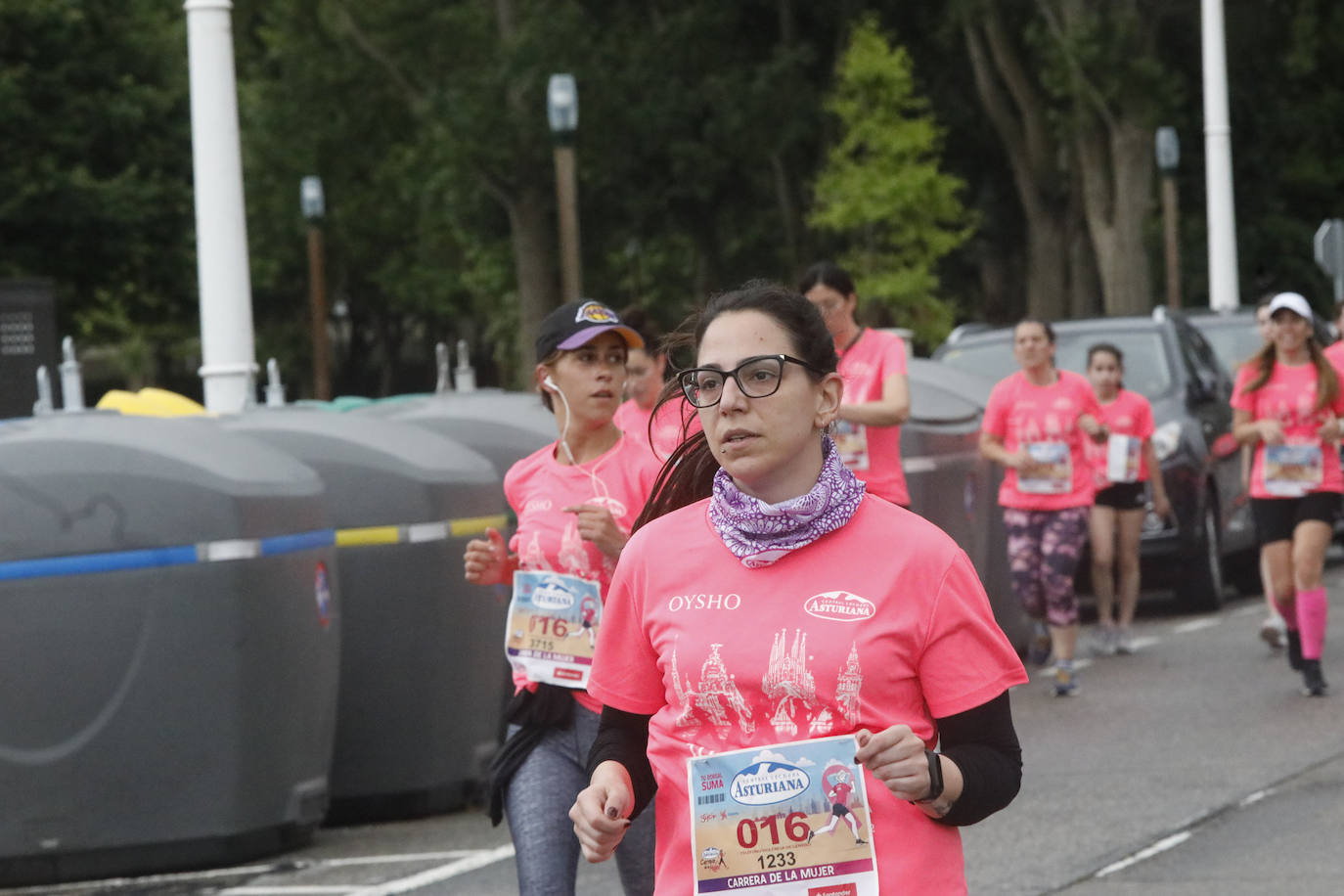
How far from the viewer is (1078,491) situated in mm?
11836

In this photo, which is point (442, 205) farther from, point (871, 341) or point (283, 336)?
point (871, 341)

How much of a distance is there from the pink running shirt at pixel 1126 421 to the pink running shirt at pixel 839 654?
10.1 meters

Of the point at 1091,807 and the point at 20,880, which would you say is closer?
the point at 20,880

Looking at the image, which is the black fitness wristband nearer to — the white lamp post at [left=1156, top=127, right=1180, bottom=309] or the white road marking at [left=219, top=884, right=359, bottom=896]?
the white road marking at [left=219, top=884, right=359, bottom=896]

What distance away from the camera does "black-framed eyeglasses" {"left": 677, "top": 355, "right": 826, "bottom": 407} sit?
10.9 feet

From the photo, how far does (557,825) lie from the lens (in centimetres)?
494

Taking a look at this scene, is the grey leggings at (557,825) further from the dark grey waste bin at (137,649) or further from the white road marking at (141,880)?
the white road marking at (141,880)

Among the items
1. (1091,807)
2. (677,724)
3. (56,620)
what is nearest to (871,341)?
(1091,807)

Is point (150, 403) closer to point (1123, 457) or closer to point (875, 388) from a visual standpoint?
point (875, 388)

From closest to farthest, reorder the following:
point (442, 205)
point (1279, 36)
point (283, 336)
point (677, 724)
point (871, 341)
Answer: point (677, 724)
point (871, 341)
point (1279, 36)
point (442, 205)
point (283, 336)

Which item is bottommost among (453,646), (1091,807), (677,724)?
(1091,807)

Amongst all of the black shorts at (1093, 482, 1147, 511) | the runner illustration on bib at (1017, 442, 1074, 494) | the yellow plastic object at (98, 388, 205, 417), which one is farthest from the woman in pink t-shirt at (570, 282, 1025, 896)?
the black shorts at (1093, 482, 1147, 511)

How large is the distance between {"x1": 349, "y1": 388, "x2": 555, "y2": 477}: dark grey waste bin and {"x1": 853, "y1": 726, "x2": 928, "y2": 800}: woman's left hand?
6.29 metres

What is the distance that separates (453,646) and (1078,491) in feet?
13.6
